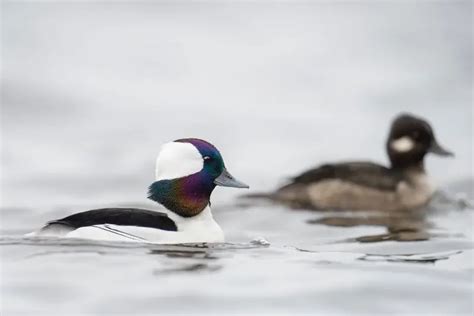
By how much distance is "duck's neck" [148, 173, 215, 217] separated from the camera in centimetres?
1132

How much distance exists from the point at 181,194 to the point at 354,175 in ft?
18.1

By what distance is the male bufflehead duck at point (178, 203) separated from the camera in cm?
1095

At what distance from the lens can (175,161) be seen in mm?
11297

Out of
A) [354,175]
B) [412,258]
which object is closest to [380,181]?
[354,175]

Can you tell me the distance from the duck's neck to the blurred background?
4913mm

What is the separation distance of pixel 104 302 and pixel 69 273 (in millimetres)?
832

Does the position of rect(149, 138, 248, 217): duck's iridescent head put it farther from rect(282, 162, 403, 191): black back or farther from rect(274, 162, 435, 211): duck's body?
rect(282, 162, 403, 191): black back

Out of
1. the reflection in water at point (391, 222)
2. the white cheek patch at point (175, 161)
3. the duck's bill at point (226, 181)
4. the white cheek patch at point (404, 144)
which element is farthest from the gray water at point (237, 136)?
the white cheek patch at point (404, 144)

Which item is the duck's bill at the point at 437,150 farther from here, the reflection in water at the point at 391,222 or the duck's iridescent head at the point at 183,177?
the duck's iridescent head at the point at 183,177

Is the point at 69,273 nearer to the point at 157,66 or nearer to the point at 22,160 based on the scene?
the point at 22,160

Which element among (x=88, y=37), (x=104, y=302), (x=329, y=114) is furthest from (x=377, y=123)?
(x=104, y=302)

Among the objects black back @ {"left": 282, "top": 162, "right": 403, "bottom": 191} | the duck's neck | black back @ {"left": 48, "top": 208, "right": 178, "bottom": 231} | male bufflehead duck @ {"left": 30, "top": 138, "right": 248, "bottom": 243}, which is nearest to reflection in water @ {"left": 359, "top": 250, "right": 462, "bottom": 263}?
male bufflehead duck @ {"left": 30, "top": 138, "right": 248, "bottom": 243}

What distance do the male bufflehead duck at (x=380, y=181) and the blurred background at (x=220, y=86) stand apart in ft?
3.41

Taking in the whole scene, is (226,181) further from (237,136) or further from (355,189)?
(237,136)
